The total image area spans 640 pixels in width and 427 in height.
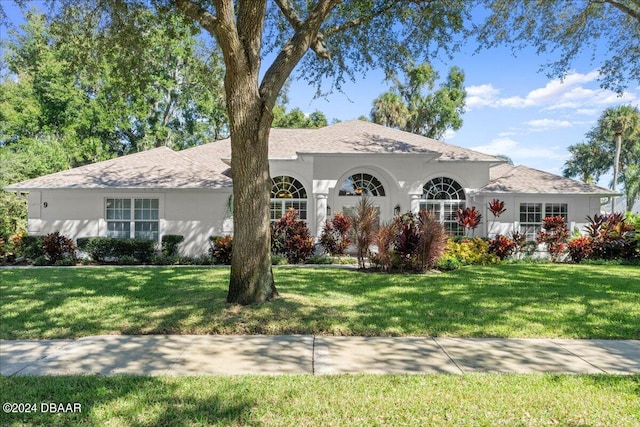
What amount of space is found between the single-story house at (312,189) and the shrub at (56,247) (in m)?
1.01

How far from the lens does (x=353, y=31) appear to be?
497 inches

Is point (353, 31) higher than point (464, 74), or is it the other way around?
point (464, 74)

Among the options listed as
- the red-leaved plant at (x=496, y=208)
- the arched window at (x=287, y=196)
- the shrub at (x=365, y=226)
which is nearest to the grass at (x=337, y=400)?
the shrub at (x=365, y=226)

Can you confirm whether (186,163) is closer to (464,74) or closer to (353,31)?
(353,31)

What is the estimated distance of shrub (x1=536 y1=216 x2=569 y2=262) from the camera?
655 inches

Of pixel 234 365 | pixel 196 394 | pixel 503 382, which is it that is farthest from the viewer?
pixel 234 365

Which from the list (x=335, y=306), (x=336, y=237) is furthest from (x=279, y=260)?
(x=335, y=306)

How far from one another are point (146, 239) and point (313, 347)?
1245 centimetres

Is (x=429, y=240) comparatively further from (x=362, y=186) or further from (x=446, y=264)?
(x=362, y=186)

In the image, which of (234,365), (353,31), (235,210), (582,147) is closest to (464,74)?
(582,147)

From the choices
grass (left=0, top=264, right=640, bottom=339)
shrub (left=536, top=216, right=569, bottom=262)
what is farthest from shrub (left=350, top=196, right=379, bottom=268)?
shrub (left=536, top=216, right=569, bottom=262)

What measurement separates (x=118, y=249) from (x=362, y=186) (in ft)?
34.7

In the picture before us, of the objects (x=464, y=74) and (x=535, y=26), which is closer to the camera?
(x=535, y=26)

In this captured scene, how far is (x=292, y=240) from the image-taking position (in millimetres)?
15258
